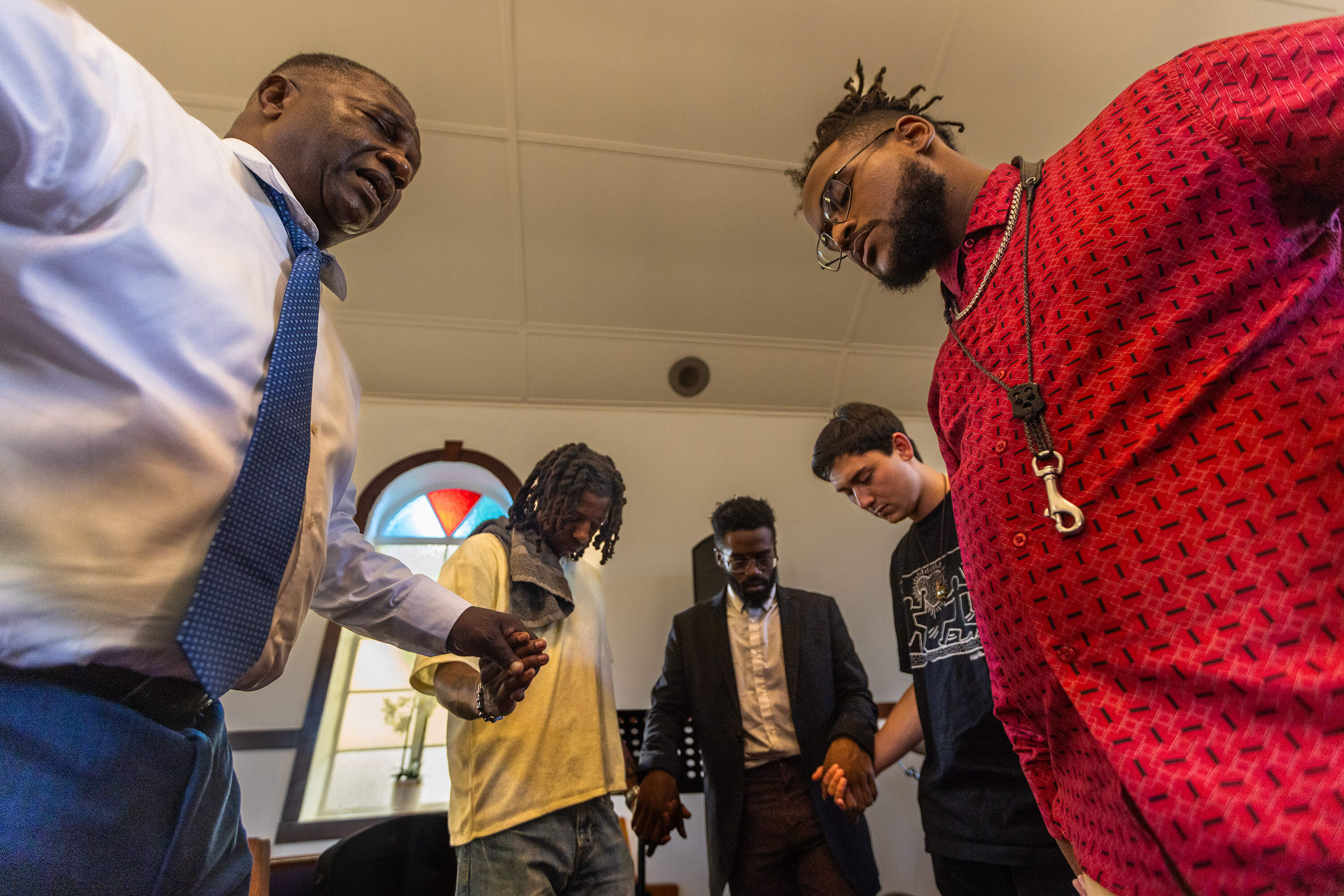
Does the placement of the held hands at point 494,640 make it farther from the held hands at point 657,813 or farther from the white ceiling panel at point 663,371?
the white ceiling panel at point 663,371

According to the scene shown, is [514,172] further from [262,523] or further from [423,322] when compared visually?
[262,523]

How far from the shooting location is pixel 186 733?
2.10 feet

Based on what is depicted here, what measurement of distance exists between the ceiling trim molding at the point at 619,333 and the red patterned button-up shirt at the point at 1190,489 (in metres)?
2.70

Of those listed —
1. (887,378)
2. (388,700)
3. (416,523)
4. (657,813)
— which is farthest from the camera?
(887,378)

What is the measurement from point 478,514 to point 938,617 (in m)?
2.60

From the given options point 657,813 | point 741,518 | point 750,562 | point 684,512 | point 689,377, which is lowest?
point 657,813

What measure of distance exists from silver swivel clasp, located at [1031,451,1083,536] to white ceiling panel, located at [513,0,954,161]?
2541 millimetres

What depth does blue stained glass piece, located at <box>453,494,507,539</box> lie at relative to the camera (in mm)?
3521

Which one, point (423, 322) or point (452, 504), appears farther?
point (452, 504)

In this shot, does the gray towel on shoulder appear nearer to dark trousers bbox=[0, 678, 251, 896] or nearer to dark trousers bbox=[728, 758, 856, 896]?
dark trousers bbox=[728, 758, 856, 896]

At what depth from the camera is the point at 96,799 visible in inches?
21.3

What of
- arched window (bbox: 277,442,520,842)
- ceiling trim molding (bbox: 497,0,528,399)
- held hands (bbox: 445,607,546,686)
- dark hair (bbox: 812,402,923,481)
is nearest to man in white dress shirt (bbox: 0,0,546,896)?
held hands (bbox: 445,607,546,686)

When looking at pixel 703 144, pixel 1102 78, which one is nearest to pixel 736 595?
pixel 703 144

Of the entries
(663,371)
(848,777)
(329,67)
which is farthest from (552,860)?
(663,371)
